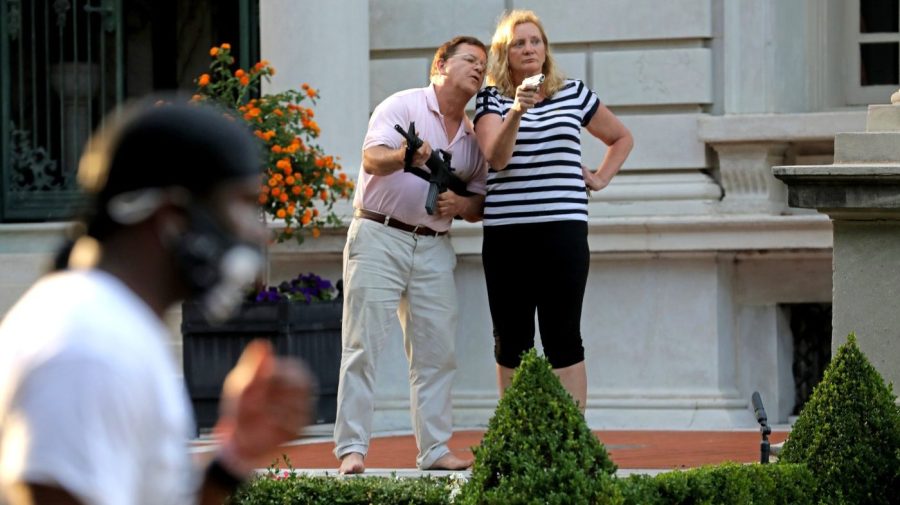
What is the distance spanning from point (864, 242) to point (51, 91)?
7.17 meters

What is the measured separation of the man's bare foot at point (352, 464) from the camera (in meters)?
7.94

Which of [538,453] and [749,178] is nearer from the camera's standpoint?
[538,453]

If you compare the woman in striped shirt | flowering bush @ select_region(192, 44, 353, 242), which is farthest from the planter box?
the woman in striped shirt

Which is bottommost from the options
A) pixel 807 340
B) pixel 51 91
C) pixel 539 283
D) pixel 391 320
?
Result: pixel 807 340

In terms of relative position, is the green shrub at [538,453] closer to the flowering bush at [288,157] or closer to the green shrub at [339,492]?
the green shrub at [339,492]

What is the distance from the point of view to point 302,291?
10695mm

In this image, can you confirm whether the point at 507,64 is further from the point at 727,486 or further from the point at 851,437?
the point at 727,486

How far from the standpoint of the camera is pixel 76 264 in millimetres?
2416

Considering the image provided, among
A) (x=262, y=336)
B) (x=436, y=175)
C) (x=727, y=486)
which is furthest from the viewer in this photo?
(x=262, y=336)

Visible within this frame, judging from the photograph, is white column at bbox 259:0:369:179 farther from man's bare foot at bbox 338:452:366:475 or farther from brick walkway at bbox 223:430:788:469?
man's bare foot at bbox 338:452:366:475

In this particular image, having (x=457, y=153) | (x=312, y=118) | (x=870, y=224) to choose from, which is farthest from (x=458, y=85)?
(x=312, y=118)

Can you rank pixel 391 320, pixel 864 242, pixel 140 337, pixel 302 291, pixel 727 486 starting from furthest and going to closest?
1. pixel 302 291
2. pixel 391 320
3. pixel 864 242
4. pixel 727 486
5. pixel 140 337

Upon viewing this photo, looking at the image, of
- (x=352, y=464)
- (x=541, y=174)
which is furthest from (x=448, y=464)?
(x=541, y=174)

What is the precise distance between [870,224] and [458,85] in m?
1.80
